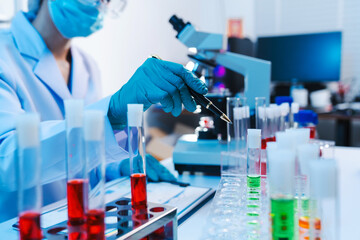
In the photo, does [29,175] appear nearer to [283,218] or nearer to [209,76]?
[283,218]

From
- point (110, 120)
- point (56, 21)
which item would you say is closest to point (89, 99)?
point (56, 21)

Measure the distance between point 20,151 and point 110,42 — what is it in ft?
7.19

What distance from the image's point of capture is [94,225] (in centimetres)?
64

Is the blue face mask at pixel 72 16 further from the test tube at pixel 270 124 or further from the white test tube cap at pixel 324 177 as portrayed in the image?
the white test tube cap at pixel 324 177

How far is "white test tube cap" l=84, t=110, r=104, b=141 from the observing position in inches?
24.2

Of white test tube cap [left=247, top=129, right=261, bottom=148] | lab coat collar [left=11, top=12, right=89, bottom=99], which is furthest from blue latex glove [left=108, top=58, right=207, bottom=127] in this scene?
lab coat collar [left=11, top=12, right=89, bottom=99]

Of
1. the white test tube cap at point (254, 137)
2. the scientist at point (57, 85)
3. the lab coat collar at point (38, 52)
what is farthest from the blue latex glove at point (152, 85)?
the lab coat collar at point (38, 52)

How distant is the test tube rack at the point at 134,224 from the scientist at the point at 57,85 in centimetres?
29

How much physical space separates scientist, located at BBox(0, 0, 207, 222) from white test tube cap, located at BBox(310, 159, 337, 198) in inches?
21.9

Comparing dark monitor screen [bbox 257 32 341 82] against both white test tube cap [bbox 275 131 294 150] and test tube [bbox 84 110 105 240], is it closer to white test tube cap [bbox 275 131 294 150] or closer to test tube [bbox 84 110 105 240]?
white test tube cap [bbox 275 131 294 150]

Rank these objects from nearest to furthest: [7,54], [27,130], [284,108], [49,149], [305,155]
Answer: [27,130], [305,155], [49,149], [284,108], [7,54]

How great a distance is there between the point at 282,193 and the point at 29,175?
441mm

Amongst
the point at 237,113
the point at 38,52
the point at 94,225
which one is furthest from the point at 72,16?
the point at 94,225

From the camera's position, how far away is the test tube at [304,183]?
0.65 m
